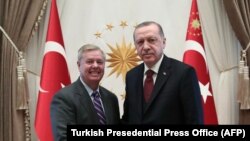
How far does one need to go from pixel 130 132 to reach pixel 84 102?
422 mm

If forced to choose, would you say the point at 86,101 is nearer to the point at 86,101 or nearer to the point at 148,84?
the point at 86,101

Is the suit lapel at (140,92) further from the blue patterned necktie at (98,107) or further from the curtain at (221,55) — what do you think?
the curtain at (221,55)

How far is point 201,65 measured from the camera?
3291 millimetres

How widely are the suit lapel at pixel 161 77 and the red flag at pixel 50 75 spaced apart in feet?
4.29

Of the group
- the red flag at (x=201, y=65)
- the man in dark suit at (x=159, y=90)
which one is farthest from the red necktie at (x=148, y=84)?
the red flag at (x=201, y=65)

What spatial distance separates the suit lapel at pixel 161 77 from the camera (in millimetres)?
2145

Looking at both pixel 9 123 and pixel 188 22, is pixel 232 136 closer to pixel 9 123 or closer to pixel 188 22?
pixel 188 22

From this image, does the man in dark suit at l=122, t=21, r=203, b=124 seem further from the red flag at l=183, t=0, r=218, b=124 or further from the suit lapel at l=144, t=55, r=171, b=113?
the red flag at l=183, t=0, r=218, b=124

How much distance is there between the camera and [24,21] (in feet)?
11.4

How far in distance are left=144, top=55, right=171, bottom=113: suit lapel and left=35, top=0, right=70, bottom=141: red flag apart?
1307mm

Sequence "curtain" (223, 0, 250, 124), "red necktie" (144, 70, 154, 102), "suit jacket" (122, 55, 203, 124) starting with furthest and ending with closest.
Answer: "curtain" (223, 0, 250, 124)
"red necktie" (144, 70, 154, 102)
"suit jacket" (122, 55, 203, 124)

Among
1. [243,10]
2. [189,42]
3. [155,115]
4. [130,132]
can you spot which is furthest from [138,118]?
[243,10]

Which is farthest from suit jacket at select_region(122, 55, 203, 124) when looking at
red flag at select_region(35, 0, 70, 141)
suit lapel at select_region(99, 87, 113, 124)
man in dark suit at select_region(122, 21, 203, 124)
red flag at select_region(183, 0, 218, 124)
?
red flag at select_region(35, 0, 70, 141)

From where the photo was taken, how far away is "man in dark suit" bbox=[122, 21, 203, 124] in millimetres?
2109
